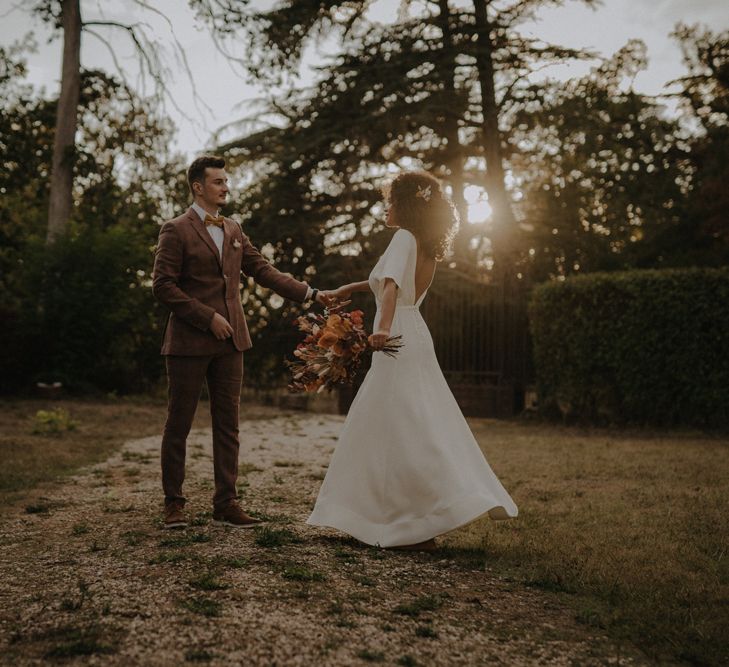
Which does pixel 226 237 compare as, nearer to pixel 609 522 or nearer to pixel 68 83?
pixel 609 522

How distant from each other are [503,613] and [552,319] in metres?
10.0

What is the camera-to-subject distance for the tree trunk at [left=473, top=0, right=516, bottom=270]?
14.9 meters

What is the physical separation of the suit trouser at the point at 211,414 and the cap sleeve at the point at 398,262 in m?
1.07

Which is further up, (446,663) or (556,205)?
(556,205)

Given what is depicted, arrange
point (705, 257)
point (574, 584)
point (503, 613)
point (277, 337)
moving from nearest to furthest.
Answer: point (503, 613) → point (574, 584) → point (277, 337) → point (705, 257)

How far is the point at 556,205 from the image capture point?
2116 centimetres

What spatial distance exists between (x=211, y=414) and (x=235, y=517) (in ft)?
2.08

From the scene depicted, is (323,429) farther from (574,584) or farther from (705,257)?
(705,257)

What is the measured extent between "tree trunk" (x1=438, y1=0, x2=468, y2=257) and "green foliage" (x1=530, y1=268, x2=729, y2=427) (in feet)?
9.62

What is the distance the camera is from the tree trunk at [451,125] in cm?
1429

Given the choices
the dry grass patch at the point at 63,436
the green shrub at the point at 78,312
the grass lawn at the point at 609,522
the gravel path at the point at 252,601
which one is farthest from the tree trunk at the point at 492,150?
the gravel path at the point at 252,601

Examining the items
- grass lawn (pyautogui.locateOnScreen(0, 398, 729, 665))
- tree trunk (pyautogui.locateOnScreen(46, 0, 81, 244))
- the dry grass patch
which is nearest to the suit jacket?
grass lawn (pyautogui.locateOnScreen(0, 398, 729, 665))

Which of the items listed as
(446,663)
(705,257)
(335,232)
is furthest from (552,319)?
(446,663)

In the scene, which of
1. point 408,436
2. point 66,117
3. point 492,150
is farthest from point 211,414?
point 66,117
